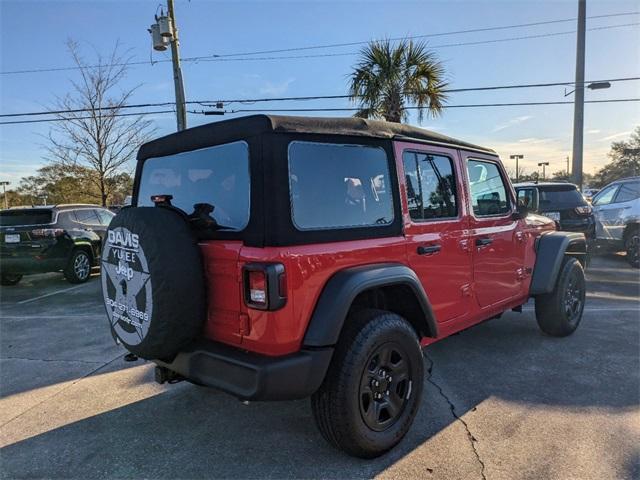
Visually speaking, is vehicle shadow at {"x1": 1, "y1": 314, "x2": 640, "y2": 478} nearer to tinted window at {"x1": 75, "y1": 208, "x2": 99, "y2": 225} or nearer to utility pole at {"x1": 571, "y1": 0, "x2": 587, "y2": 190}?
tinted window at {"x1": 75, "y1": 208, "x2": 99, "y2": 225}

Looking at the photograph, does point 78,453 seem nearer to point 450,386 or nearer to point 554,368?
point 450,386

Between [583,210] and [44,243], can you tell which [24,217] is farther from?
[583,210]

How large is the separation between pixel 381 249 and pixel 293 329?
757mm

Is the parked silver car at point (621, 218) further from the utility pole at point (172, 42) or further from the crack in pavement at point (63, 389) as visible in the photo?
the utility pole at point (172, 42)

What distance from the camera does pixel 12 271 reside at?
8.35 metres

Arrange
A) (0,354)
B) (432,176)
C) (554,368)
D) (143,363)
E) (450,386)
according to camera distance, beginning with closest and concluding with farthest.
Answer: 1. (432,176)
2. (450,386)
3. (554,368)
4. (143,363)
5. (0,354)

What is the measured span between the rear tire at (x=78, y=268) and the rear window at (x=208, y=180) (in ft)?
21.3

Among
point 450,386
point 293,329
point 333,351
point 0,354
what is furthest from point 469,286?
point 0,354

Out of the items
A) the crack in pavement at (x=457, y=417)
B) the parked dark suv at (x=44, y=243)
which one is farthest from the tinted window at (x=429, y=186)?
the parked dark suv at (x=44, y=243)

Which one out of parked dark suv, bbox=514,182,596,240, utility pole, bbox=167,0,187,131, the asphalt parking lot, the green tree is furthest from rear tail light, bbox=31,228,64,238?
the green tree

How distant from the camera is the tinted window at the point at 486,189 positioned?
3.54m

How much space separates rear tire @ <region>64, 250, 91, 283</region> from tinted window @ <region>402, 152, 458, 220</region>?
311 inches

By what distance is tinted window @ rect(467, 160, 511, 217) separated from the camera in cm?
354

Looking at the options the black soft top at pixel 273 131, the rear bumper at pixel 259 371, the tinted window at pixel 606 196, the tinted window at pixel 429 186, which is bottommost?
the rear bumper at pixel 259 371
